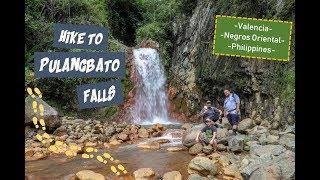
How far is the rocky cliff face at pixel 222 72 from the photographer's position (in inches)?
283

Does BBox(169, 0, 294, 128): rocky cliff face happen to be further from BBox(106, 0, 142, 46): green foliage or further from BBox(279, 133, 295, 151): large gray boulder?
BBox(106, 0, 142, 46): green foliage

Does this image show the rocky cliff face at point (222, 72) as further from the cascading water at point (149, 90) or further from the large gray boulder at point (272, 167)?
the large gray boulder at point (272, 167)

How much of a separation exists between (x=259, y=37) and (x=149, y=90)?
868 centimetres

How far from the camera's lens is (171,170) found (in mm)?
6113

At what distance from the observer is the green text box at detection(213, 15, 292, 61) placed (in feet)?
15.5

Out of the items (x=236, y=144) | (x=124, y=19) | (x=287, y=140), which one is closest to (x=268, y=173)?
(x=287, y=140)

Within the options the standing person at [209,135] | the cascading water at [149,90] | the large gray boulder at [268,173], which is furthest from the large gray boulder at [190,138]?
the cascading water at [149,90]

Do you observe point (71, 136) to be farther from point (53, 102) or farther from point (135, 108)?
point (135, 108)

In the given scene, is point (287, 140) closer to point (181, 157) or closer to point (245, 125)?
point (245, 125)

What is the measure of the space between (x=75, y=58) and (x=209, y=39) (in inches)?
252

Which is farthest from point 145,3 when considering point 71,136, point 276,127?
point 276,127

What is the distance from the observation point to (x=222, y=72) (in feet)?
32.5

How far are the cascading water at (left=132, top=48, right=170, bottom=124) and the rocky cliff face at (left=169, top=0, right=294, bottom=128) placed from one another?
15.2 inches

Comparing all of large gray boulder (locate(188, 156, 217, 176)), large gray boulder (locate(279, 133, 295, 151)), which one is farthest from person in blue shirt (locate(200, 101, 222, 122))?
large gray boulder (locate(279, 133, 295, 151))
